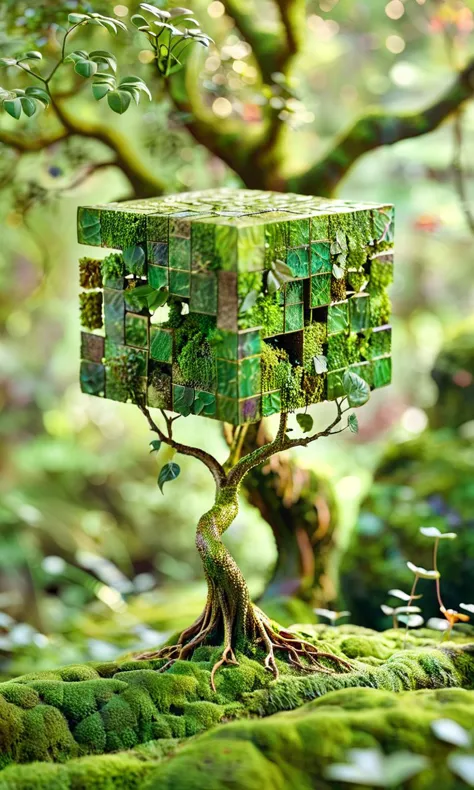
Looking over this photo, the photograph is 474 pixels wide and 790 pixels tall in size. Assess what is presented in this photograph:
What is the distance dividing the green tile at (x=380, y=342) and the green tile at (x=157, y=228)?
575 mm

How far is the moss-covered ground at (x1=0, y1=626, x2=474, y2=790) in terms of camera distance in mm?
1509

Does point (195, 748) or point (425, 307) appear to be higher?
point (425, 307)

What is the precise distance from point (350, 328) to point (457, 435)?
5.86 ft

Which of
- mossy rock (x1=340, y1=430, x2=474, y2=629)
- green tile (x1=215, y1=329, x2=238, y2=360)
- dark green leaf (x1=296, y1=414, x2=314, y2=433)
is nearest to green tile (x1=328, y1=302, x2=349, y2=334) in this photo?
dark green leaf (x1=296, y1=414, x2=314, y2=433)

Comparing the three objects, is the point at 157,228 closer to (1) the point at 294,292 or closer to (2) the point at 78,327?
(1) the point at 294,292

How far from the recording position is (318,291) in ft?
6.21

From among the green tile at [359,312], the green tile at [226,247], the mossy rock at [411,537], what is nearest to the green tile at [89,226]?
the green tile at [226,247]

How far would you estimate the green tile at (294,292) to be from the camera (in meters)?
1.83

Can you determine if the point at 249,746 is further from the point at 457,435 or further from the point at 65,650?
the point at 457,435

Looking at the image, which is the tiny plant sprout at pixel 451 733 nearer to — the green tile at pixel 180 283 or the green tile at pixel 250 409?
the green tile at pixel 250 409

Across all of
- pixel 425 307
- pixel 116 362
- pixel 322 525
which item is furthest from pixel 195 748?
pixel 425 307

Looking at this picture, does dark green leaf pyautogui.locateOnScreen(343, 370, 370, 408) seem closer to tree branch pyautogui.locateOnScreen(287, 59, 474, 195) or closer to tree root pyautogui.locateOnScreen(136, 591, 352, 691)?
tree root pyautogui.locateOnScreen(136, 591, 352, 691)

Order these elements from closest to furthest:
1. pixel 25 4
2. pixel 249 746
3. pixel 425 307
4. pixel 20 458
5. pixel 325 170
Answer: pixel 249 746 → pixel 25 4 → pixel 325 170 → pixel 20 458 → pixel 425 307

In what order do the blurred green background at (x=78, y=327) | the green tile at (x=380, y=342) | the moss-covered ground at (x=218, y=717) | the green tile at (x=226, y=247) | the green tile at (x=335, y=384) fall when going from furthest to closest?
the blurred green background at (x=78, y=327) < the green tile at (x=380, y=342) < the green tile at (x=335, y=384) < the green tile at (x=226, y=247) < the moss-covered ground at (x=218, y=717)
